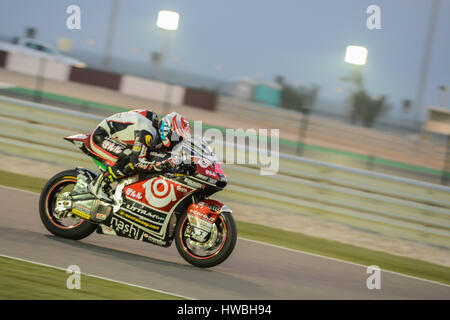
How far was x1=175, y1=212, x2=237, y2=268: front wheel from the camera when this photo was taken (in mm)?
6406

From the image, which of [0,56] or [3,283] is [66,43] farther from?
[3,283]

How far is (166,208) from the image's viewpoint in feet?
22.0

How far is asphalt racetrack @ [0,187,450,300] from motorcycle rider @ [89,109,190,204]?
2.29 feet

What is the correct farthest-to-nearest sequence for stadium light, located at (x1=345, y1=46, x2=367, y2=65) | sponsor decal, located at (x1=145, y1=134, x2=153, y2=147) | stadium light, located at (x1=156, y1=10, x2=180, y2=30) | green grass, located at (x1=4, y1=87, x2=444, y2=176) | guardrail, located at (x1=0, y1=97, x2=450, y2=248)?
green grass, located at (x1=4, y1=87, x2=444, y2=176), stadium light, located at (x1=156, y1=10, x2=180, y2=30), stadium light, located at (x1=345, y1=46, x2=367, y2=65), guardrail, located at (x1=0, y1=97, x2=450, y2=248), sponsor decal, located at (x1=145, y1=134, x2=153, y2=147)

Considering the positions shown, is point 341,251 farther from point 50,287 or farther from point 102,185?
point 50,287

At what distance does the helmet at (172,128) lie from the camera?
21.1 feet

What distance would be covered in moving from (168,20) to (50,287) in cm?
1196

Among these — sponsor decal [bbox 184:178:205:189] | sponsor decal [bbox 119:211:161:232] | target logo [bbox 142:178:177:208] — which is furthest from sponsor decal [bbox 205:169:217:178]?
sponsor decal [bbox 119:211:161:232]

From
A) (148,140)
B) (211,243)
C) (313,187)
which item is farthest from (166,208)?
(313,187)

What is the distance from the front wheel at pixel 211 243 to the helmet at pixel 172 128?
0.82 m

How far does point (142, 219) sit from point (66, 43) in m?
26.6

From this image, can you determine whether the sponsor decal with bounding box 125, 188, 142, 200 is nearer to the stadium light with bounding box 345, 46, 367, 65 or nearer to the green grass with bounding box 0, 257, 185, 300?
the green grass with bounding box 0, 257, 185, 300

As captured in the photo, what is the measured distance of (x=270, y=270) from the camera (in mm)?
7328

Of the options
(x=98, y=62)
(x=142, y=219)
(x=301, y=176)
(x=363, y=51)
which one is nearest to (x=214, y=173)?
(x=142, y=219)
